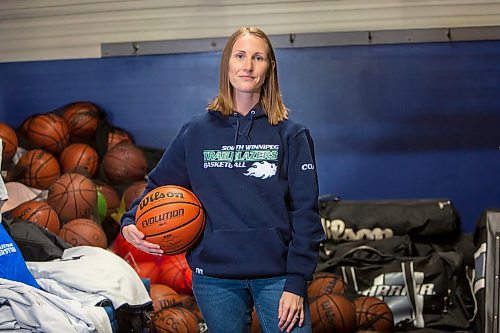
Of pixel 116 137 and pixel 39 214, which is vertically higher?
pixel 116 137

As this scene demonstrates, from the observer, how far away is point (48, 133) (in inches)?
195

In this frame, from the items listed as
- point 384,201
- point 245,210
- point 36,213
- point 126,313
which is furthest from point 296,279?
point 384,201

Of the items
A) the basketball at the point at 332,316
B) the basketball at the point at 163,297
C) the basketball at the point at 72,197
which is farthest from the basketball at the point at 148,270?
the basketball at the point at 332,316

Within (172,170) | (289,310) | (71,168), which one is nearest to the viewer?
(289,310)

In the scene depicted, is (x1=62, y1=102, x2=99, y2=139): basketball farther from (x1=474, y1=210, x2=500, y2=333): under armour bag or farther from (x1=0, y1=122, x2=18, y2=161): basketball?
(x1=474, y1=210, x2=500, y2=333): under armour bag

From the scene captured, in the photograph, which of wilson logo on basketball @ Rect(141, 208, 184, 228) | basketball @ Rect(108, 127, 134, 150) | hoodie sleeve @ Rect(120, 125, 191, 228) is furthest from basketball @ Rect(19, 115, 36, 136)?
wilson logo on basketball @ Rect(141, 208, 184, 228)

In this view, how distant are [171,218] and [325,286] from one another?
1.87 meters

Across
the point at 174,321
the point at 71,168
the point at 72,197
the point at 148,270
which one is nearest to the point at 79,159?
the point at 71,168

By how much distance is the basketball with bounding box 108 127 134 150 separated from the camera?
5203 millimetres

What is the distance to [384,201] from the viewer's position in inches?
204

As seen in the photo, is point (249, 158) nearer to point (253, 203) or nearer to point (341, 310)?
point (253, 203)

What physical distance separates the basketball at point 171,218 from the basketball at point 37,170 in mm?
2224

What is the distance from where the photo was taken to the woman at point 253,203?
2.45 meters

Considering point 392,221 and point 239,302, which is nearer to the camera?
point 239,302
